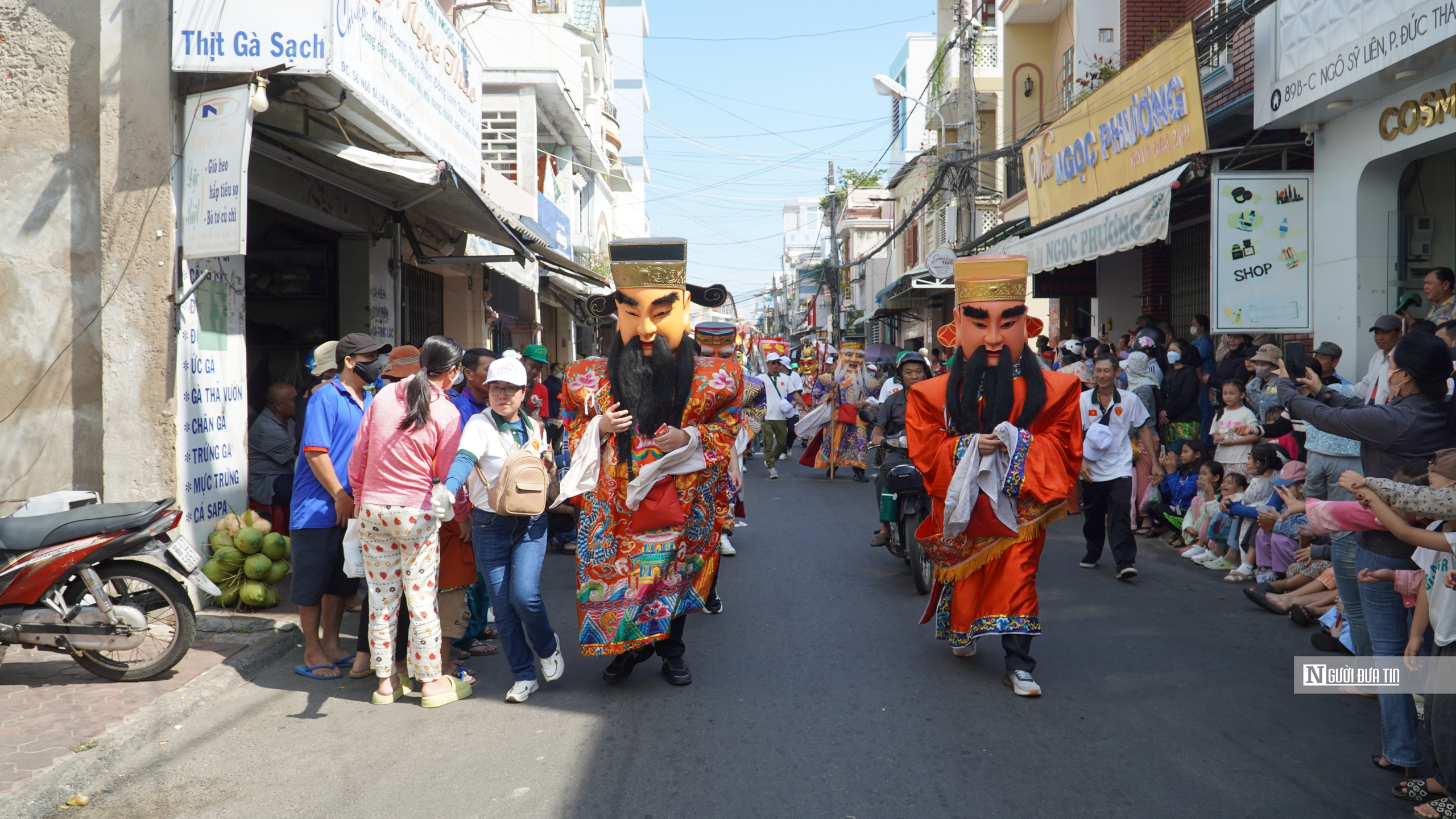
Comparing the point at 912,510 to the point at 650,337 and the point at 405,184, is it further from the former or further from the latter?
the point at 405,184

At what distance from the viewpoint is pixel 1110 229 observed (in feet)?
38.2

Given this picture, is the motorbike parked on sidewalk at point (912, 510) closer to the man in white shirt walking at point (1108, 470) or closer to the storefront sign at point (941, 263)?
the man in white shirt walking at point (1108, 470)

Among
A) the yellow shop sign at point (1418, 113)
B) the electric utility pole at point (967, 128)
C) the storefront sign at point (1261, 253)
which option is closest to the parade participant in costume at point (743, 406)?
the storefront sign at point (1261, 253)

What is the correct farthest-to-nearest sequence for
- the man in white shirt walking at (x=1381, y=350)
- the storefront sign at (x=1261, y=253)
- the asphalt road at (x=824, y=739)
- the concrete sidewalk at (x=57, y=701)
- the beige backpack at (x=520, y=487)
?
the storefront sign at (x=1261, y=253)
the man in white shirt walking at (x=1381, y=350)
the beige backpack at (x=520, y=487)
the concrete sidewalk at (x=57, y=701)
the asphalt road at (x=824, y=739)

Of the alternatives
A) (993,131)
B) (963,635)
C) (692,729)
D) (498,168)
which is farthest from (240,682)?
(993,131)

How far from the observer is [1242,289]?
33.8 feet

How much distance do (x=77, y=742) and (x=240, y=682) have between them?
1032mm

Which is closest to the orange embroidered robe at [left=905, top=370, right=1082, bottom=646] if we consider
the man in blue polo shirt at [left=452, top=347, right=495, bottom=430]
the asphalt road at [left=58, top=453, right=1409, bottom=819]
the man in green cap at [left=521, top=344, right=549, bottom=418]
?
the asphalt road at [left=58, top=453, right=1409, bottom=819]

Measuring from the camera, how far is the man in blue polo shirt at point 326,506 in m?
5.43

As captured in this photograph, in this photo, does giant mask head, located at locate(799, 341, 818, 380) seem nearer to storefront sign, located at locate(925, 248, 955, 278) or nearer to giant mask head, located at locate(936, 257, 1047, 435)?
storefront sign, located at locate(925, 248, 955, 278)

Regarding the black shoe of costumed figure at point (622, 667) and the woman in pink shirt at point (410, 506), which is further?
the black shoe of costumed figure at point (622, 667)

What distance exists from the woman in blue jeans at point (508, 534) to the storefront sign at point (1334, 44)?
6.88 metres

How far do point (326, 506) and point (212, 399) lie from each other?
214 centimetres

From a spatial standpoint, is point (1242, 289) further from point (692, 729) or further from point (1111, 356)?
point (692, 729)
